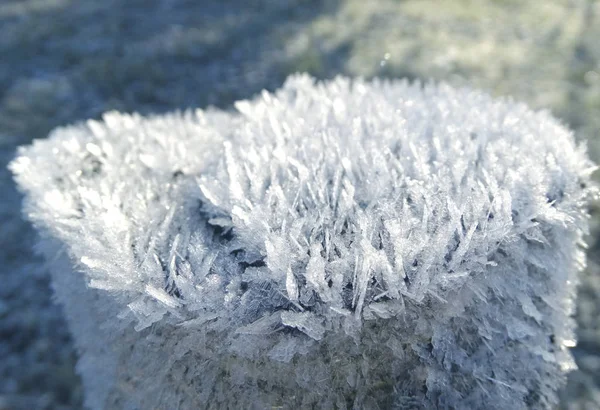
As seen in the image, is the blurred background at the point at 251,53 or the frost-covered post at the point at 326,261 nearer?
the frost-covered post at the point at 326,261

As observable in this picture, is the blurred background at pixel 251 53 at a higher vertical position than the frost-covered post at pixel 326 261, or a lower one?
lower

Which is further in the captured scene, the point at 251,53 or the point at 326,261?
the point at 251,53

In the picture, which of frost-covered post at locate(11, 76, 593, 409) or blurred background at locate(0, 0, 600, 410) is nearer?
frost-covered post at locate(11, 76, 593, 409)

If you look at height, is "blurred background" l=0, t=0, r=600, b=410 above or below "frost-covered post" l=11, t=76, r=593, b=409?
below

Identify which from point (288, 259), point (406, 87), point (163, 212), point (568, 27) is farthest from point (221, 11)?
point (288, 259)

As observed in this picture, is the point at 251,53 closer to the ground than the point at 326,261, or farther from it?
closer to the ground
